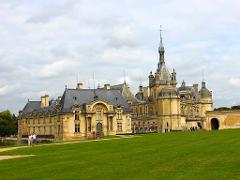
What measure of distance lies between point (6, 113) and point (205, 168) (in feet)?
297

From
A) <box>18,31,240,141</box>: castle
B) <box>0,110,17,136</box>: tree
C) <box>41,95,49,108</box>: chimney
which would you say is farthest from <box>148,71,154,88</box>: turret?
<box>0,110,17,136</box>: tree

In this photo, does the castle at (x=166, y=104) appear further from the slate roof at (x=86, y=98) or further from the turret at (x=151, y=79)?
the slate roof at (x=86, y=98)

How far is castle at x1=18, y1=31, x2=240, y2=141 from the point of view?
8069 centimetres

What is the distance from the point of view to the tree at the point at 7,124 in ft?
332

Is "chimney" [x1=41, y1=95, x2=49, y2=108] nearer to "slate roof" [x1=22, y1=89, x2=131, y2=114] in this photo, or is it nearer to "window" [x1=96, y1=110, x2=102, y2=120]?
"slate roof" [x1=22, y1=89, x2=131, y2=114]

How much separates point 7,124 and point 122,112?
101 ft

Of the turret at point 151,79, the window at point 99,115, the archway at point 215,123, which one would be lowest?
the archway at point 215,123

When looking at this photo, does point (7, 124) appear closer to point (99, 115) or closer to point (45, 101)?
point (45, 101)

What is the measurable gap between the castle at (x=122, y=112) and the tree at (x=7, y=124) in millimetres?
4612

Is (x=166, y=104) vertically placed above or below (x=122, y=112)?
above

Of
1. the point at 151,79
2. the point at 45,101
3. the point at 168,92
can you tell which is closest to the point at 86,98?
the point at 45,101

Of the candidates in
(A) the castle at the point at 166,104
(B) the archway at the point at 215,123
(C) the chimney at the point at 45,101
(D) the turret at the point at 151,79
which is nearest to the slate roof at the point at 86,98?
(C) the chimney at the point at 45,101

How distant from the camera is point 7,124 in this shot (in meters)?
103

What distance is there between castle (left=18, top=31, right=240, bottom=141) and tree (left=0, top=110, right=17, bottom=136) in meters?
4.61
